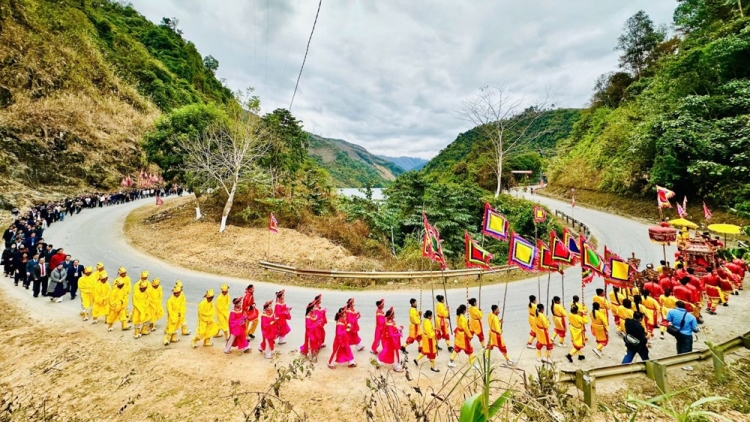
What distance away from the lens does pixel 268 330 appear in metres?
6.91

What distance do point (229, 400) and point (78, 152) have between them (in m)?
37.0

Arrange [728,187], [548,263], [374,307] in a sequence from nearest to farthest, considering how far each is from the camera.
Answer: [548,263] < [374,307] < [728,187]

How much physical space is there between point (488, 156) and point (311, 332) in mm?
40576

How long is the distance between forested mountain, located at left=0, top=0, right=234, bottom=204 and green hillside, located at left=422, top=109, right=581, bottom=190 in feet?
122

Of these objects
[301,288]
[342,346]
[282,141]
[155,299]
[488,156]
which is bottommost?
[301,288]

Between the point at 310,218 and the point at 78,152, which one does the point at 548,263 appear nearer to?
the point at 310,218

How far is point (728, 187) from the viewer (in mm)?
16641

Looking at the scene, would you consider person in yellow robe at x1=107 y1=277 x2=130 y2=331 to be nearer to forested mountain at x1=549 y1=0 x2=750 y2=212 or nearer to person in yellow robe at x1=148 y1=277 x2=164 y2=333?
person in yellow robe at x1=148 y1=277 x2=164 y2=333

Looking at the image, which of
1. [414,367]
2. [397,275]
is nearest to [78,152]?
[397,275]

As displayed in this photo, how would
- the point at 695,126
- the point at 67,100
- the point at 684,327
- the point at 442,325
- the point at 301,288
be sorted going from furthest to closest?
the point at 67,100, the point at 695,126, the point at 301,288, the point at 442,325, the point at 684,327

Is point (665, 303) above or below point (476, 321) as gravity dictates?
above

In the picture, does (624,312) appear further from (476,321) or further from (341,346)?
(341,346)

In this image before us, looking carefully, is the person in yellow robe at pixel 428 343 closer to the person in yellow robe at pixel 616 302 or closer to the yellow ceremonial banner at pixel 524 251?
the yellow ceremonial banner at pixel 524 251

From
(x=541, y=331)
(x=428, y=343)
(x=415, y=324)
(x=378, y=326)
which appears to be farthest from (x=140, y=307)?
(x=541, y=331)
